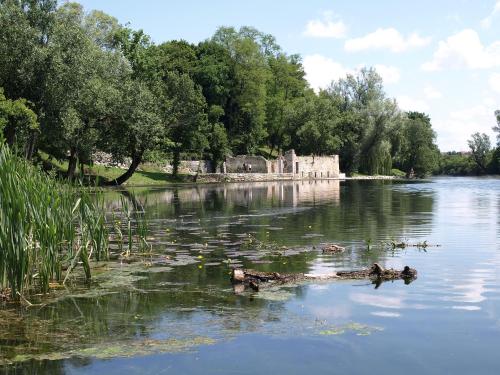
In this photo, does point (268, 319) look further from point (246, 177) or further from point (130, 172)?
point (246, 177)

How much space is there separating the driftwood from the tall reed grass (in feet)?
10.7

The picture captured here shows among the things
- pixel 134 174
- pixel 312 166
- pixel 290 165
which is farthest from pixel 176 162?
pixel 312 166

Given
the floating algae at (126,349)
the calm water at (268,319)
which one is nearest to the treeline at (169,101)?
the calm water at (268,319)

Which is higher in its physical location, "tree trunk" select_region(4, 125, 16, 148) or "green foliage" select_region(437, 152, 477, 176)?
"tree trunk" select_region(4, 125, 16, 148)

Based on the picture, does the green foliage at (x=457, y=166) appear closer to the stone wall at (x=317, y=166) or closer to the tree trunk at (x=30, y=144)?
the stone wall at (x=317, y=166)

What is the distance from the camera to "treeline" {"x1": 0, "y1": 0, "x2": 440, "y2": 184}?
42094 mm

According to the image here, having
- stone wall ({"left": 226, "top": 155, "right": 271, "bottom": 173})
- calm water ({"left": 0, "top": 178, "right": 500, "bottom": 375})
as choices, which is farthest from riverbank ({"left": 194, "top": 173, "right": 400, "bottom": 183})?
calm water ({"left": 0, "top": 178, "right": 500, "bottom": 375})

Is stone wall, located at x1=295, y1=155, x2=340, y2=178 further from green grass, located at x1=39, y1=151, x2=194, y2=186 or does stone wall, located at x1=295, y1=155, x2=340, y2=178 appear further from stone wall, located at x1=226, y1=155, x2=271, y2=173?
green grass, located at x1=39, y1=151, x2=194, y2=186

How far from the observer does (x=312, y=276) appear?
13672 millimetres

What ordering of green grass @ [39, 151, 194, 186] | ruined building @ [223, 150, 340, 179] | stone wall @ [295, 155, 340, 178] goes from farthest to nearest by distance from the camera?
stone wall @ [295, 155, 340, 178]
ruined building @ [223, 150, 340, 179]
green grass @ [39, 151, 194, 186]

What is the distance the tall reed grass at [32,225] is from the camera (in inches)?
417

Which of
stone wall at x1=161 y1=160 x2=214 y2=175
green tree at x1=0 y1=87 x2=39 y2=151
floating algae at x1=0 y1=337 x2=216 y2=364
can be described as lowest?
floating algae at x1=0 y1=337 x2=216 y2=364

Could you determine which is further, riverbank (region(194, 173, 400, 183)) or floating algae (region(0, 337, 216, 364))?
riverbank (region(194, 173, 400, 183))

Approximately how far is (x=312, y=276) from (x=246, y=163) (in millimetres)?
75908
